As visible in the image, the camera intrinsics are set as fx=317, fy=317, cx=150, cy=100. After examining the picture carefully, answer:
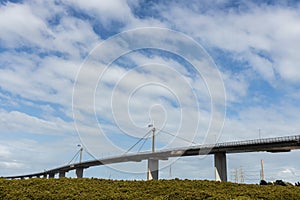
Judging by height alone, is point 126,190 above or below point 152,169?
below

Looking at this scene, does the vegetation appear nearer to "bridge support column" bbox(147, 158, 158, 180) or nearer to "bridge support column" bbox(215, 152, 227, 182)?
"bridge support column" bbox(215, 152, 227, 182)

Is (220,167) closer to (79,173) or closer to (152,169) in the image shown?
(152,169)

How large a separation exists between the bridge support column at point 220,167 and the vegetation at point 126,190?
156 ft

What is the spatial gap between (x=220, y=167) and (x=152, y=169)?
22273 millimetres

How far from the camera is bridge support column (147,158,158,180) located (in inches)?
3146

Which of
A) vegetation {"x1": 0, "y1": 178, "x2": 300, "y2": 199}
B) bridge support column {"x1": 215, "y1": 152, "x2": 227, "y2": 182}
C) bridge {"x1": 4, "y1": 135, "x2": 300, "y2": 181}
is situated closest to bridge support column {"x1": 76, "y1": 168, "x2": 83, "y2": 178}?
bridge {"x1": 4, "y1": 135, "x2": 300, "y2": 181}

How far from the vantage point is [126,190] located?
17.0 m

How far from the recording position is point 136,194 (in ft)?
50.4

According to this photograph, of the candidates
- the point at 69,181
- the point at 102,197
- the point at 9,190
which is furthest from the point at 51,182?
the point at 102,197

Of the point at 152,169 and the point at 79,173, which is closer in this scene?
the point at 152,169

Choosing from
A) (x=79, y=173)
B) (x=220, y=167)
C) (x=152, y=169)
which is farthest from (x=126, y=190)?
(x=79, y=173)

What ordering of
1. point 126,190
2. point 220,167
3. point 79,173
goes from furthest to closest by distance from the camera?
point 79,173 < point 220,167 < point 126,190

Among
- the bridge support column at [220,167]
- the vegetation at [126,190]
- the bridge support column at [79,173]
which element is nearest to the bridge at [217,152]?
the bridge support column at [220,167]

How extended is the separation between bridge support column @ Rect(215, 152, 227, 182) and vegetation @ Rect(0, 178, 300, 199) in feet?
156
